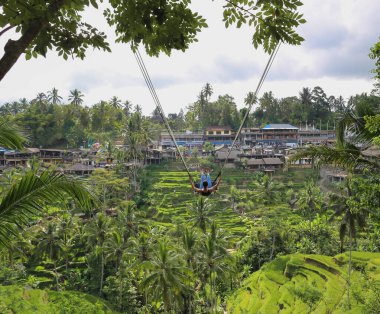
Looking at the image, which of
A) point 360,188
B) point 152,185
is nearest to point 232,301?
point 360,188

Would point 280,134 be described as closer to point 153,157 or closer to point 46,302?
point 153,157

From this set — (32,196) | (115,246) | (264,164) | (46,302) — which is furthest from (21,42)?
(264,164)

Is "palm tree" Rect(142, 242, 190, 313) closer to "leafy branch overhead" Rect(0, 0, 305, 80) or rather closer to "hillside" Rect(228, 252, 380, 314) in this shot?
"hillside" Rect(228, 252, 380, 314)

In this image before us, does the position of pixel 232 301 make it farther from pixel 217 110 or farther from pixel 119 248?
pixel 217 110

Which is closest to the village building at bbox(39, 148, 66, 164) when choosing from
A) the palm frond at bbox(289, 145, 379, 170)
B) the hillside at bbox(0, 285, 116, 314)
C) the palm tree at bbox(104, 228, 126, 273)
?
→ the palm tree at bbox(104, 228, 126, 273)

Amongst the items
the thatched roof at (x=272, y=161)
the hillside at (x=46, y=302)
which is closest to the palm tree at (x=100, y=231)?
the hillside at (x=46, y=302)
